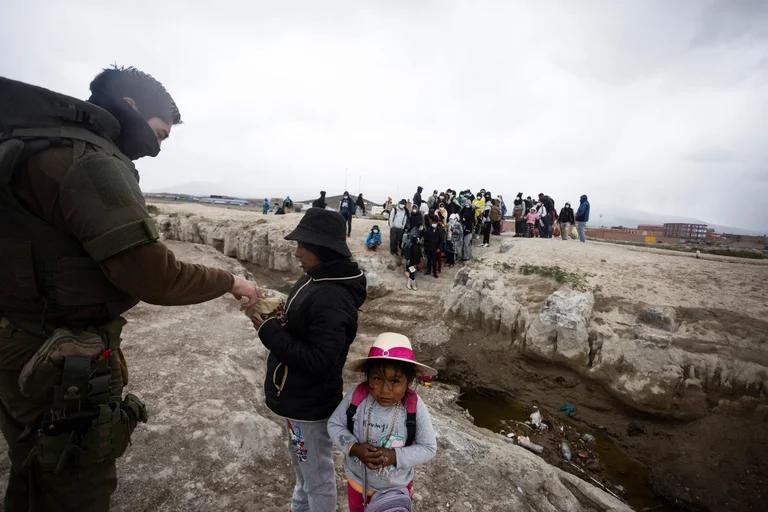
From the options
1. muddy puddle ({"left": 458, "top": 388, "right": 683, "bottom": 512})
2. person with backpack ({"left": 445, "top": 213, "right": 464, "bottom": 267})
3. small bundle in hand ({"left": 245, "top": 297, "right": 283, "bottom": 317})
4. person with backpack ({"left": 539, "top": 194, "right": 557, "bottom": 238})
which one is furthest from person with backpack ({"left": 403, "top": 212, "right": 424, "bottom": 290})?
small bundle in hand ({"left": 245, "top": 297, "right": 283, "bottom": 317})

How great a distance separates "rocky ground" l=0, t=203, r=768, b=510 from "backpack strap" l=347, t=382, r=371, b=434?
5.33ft

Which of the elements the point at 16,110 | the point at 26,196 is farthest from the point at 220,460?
the point at 16,110

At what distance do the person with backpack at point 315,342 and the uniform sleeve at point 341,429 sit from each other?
0.38 feet

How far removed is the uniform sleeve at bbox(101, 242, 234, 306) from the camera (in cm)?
171

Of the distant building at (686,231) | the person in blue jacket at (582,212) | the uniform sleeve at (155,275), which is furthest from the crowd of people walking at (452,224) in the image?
the distant building at (686,231)

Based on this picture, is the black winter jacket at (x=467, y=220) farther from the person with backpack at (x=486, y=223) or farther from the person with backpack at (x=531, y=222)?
the person with backpack at (x=531, y=222)

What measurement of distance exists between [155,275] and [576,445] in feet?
27.8

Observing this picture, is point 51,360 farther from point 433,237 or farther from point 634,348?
point 433,237

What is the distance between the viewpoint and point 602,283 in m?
9.91

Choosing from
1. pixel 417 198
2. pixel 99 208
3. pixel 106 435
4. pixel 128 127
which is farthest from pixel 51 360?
pixel 417 198

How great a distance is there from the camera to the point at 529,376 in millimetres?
9188

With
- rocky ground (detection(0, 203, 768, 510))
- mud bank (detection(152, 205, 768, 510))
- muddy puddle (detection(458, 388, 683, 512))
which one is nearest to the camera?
rocky ground (detection(0, 203, 768, 510))

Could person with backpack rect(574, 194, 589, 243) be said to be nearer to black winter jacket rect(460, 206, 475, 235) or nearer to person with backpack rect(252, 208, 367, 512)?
black winter jacket rect(460, 206, 475, 235)

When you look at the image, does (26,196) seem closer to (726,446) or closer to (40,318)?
(40,318)
